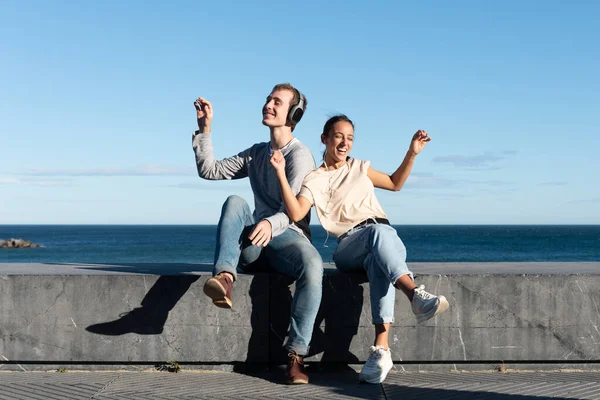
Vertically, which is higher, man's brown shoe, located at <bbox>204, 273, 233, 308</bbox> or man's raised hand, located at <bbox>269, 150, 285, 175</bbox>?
man's raised hand, located at <bbox>269, 150, 285, 175</bbox>

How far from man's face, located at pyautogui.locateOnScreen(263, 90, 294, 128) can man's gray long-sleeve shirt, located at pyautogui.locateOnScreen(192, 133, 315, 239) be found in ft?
0.54

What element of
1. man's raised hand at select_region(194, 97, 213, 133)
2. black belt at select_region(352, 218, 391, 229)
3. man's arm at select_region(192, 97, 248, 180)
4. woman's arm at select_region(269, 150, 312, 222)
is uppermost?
man's raised hand at select_region(194, 97, 213, 133)

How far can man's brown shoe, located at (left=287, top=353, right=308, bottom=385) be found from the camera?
3.91 metres

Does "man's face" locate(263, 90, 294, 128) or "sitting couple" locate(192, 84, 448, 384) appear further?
"man's face" locate(263, 90, 294, 128)

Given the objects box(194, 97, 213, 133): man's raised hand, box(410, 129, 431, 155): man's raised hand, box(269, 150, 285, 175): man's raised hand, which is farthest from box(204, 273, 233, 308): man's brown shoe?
box(410, 129, 431, 155): man's raised hand

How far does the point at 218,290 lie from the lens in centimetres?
370

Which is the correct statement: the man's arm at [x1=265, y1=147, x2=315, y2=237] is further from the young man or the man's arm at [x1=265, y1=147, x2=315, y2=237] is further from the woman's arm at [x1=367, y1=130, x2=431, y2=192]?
the woman's arm at [x1=367, y1=130, x2=431, y2=192]

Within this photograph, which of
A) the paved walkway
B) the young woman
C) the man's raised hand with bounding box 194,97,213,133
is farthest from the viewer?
the man's raised hand with bounding box 194,97,213,133

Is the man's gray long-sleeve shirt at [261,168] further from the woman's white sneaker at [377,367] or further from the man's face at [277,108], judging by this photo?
the woman's white sneaker at [377,367]

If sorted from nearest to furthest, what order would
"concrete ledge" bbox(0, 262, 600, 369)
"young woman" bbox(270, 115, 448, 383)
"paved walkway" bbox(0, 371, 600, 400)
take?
"paved walkway" bbox(0, 371, 600, 400)
"young woman" bbox(270, 115, 448, 383)
"concrete ledge" bbox(0, 262, 600, 369)

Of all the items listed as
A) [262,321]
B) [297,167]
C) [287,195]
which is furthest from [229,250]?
[297,167]

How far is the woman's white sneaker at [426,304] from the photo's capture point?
3.75 metres

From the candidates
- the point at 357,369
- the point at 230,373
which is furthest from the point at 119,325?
the point at 357,369

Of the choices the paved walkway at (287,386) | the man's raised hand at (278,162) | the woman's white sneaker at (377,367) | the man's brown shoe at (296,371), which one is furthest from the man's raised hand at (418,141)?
the man's brown shoe at (296,371)
